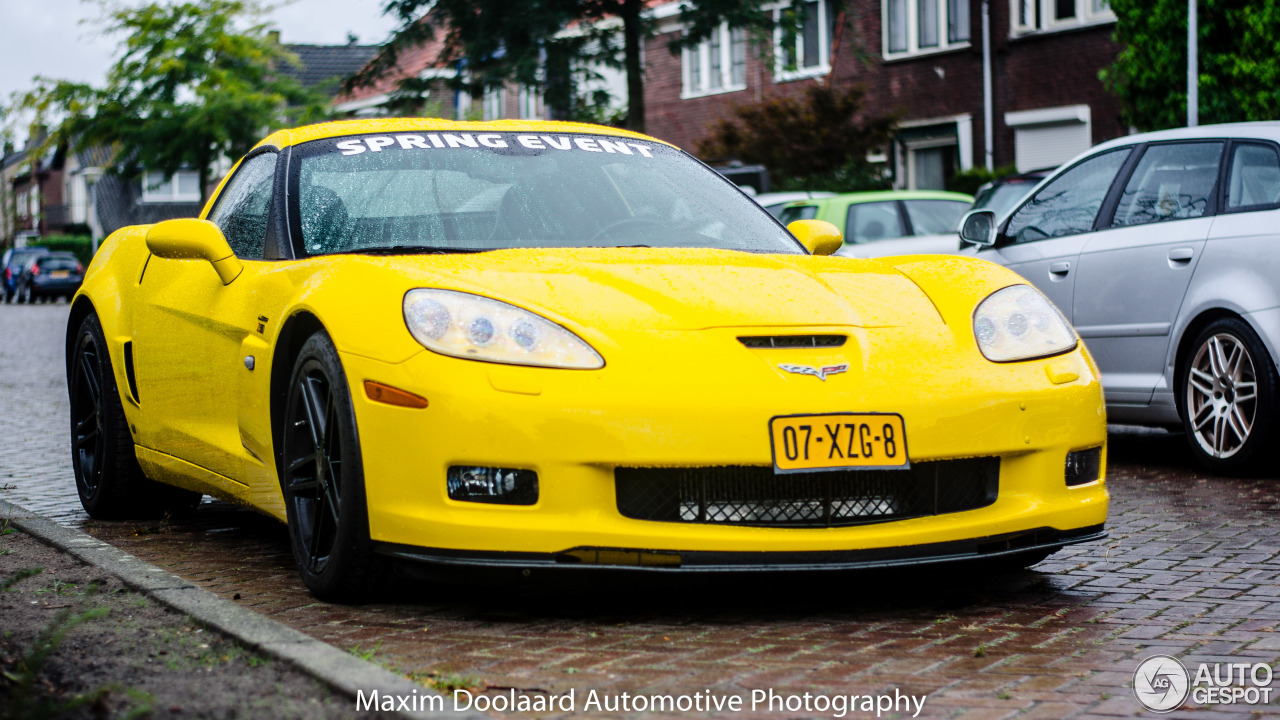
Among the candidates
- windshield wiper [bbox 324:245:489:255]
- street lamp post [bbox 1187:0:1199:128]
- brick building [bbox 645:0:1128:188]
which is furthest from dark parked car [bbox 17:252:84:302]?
windshield wiper [bbox 324:245:489:255]

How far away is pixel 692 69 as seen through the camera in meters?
35.1

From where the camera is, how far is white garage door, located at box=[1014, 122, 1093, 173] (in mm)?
25516

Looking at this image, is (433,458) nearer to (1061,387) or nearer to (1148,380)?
(1061,387)

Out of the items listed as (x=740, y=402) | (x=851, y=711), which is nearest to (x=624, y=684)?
(x=851, y=711)

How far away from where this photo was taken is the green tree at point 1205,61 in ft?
59.0

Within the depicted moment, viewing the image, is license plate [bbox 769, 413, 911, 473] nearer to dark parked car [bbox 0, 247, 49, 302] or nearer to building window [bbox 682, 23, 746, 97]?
building window [bbox 682, 23, 746, 97]

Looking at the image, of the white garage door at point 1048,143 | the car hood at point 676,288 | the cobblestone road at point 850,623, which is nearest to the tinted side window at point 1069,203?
the cobblestone road at point 850,623

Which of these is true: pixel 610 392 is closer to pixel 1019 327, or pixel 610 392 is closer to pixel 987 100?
pixel 1019 327

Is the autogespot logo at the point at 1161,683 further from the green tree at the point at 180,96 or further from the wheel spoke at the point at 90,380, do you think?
the green tree at the point at 180,96

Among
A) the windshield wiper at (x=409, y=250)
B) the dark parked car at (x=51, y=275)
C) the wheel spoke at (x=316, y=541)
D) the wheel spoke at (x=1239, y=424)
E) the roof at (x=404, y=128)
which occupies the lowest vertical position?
the dark parked car at (x=51, y=275)

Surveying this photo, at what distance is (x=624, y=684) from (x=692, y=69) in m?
32.3

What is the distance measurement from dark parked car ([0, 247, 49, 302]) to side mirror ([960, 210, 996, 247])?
46952 millimetres

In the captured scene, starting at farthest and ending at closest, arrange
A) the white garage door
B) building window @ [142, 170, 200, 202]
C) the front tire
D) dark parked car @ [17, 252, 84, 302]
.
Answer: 1. building window @ [142, 170, 200, 202]
2. dark parked car @ [17, 252, 84, 302]
3. the white garage door
4. the front tire

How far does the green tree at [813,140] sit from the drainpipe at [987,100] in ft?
5.08
